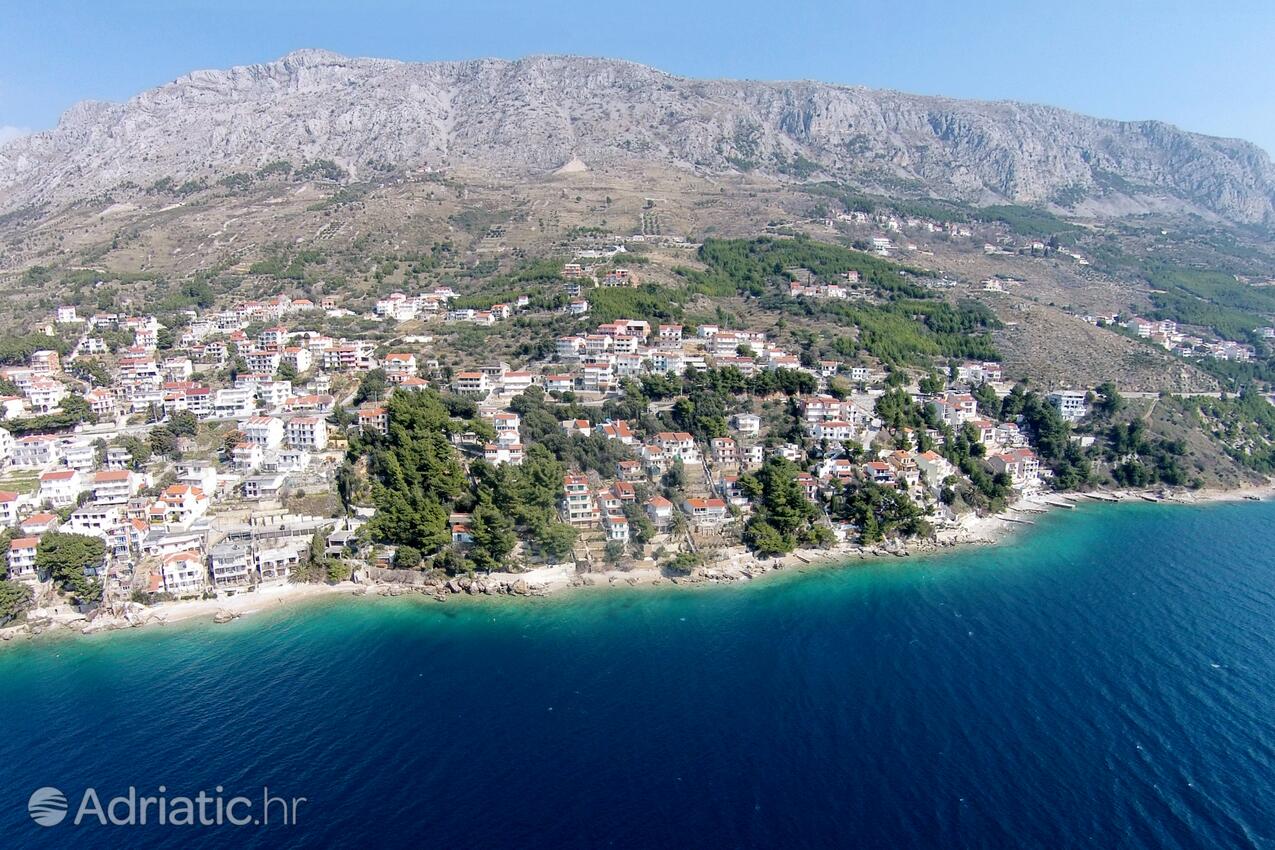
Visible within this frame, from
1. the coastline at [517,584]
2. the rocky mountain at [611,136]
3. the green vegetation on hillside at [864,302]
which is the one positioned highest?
the rocky mountain at [611,136]

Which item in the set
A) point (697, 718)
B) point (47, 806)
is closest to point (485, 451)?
point (697, 718)

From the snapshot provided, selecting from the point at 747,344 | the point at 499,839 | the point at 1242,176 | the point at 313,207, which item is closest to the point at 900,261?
the point at 747,344

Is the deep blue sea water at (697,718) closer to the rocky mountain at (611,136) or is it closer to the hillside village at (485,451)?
the hillside village at (485,451)

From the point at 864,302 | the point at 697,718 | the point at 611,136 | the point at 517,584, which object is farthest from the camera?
the point at 611,136

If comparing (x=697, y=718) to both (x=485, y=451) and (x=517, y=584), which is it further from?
(x=485, y=451)

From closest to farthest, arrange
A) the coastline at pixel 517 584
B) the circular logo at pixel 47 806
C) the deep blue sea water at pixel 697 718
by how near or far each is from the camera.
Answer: the deep blue sea water at pixel 697 718
the circular logo at pixel 47 806
the coastline at pixel 517 584

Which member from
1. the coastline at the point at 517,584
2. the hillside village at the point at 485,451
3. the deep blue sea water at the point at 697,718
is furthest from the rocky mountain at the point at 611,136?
the deep blue sea water at the point at 697,718
